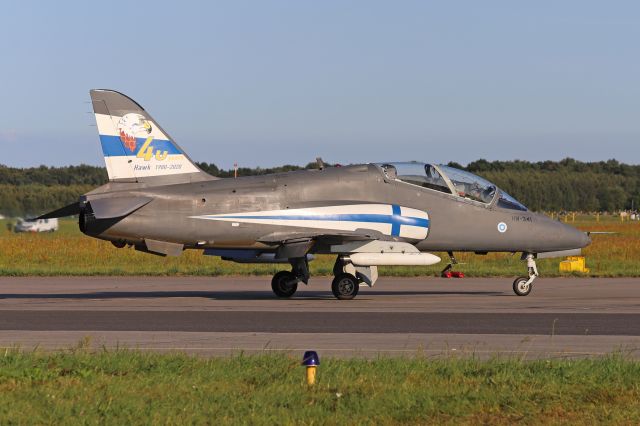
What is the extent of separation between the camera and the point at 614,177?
11562cm

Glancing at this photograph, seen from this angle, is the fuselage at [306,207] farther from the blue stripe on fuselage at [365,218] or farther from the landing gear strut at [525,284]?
the landing gear strut at [525,284]

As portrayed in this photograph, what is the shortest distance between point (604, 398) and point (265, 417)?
3.36m

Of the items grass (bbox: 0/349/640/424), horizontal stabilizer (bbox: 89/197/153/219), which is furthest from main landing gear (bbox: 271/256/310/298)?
grass (bbox: 0/349/640/424)

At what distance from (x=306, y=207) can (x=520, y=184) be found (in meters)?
58.5

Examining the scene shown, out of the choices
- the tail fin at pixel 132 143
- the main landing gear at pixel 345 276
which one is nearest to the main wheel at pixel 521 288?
the main landing gear at pixel 345 276

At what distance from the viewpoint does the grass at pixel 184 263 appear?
114 ft

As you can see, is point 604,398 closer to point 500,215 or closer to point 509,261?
point 500,215

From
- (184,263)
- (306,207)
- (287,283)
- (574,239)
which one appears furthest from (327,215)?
(184,263)

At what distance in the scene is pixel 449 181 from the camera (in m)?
25.2

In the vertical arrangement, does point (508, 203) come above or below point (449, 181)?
below

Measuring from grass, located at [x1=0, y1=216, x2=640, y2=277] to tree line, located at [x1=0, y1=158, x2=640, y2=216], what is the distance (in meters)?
2.63

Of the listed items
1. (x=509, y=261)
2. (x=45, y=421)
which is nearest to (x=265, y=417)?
(x=45, y=421)

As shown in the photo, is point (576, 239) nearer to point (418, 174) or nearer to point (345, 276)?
point (418, 174)

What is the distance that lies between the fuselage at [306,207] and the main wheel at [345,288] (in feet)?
4.27
